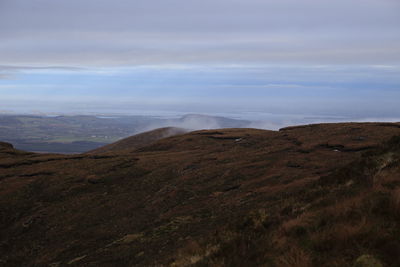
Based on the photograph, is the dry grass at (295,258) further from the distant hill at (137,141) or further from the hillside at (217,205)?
the distant hill at (137,141)

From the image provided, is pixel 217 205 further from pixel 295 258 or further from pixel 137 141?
pixel 137 141

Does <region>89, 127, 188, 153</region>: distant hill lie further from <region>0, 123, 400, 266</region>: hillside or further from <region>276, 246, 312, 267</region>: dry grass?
<region>276, 246, 312, 267</region>: dry grass

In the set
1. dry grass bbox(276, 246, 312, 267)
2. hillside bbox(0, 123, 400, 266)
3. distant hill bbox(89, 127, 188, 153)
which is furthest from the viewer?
distant hill bbox(89, 127, 188, 153)

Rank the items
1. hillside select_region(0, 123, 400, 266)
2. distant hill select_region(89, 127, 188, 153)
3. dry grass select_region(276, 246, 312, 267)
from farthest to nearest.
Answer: distant hill select_region(89, 127, 188, 153) < hillside select_region(0, 123, 400, 266) < dry grass select_region(276, 246, 312, 267)

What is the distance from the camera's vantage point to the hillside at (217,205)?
9.81m

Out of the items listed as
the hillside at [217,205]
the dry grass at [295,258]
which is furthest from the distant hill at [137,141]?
the dry grass at [295,258]

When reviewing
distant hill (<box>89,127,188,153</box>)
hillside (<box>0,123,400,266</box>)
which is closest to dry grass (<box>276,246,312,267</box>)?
hillside (<box>0,123,400,266</box>)

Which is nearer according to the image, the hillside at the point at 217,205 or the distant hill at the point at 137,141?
the hillside at the point at 217,205

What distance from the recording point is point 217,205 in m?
23.2

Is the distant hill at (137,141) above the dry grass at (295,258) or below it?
below

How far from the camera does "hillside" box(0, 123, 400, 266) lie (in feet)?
32.2

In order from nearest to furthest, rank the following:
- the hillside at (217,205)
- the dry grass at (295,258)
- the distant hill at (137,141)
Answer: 1. the dry grass at (295,258)
2. the hillside at (217,205)
3. the distant hill at (137,141)

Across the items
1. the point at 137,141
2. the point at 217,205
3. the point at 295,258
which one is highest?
the point at 295,258

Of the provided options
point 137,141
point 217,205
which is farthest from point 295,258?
point 137,141
